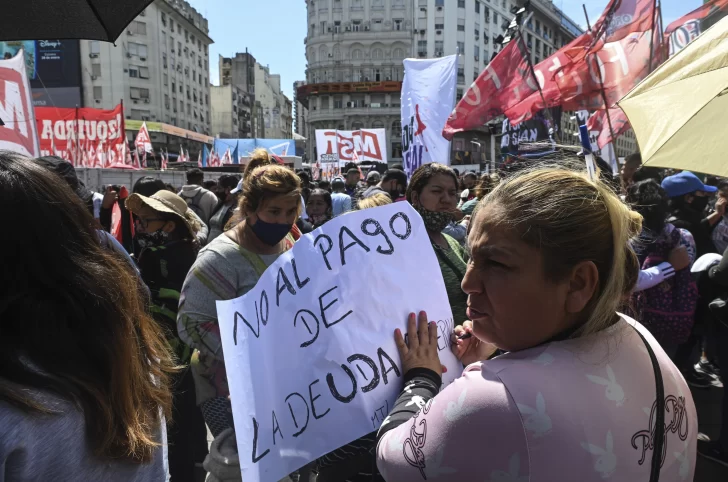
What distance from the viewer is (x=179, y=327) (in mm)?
2295

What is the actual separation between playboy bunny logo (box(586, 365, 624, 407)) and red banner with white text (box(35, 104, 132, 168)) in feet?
45.5

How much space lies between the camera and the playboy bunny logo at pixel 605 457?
0.89 m

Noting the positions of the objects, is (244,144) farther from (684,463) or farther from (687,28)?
(684,463)

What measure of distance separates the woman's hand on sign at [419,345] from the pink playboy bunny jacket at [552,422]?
Answer: 0.40 m

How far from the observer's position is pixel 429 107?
23.3 ft

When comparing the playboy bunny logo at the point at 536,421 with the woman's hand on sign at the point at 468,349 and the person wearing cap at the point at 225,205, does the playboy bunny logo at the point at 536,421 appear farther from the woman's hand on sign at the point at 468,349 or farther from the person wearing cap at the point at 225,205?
the person wearing cap at the point at 225,205

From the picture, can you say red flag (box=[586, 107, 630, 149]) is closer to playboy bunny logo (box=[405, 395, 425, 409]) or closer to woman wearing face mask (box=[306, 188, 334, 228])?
woman wearing face mask (box=[306, 188, 334, 228])

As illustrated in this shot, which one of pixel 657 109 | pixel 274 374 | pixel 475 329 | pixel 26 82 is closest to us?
pixel 475 329

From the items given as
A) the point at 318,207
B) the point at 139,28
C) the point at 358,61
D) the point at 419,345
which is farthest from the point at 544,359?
the point at 358,61

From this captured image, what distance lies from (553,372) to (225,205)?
635 centimetres

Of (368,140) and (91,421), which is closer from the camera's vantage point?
(91,421)

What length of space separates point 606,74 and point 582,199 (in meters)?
6.49

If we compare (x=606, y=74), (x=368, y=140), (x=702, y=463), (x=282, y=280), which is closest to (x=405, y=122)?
(x=606, y=74)

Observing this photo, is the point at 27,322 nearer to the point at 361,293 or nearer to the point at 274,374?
the point at 274,374
